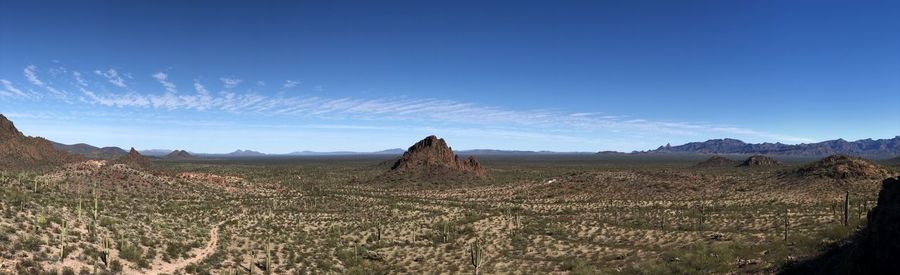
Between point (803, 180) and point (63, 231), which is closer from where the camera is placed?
Answer: point (63, 231)

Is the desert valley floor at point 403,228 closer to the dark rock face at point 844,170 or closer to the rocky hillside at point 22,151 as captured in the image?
the dark rock face at point 844,170

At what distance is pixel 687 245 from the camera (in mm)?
27281

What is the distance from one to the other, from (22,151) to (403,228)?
75.7 meters

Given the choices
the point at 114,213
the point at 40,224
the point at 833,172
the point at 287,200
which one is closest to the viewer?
the point at 40,224

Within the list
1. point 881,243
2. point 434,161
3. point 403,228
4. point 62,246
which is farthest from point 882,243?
point 434,161

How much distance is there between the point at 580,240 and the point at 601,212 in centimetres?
1235

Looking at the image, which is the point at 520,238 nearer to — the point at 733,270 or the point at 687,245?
the point at 687,245

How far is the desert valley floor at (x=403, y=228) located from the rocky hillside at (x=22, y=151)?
29.9 meters

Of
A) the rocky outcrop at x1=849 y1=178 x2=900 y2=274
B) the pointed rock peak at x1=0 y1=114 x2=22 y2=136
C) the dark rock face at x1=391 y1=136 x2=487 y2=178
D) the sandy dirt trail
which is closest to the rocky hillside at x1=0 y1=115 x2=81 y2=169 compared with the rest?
the pointed rock peak at x1=0 y1=114 x2=22 y2=136

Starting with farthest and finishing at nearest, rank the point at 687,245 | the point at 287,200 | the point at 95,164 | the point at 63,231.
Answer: the point at 95,164
the point at 287,200
the point at 687,245
the point at 63,231

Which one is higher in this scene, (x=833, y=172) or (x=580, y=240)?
(x=833, y=172)

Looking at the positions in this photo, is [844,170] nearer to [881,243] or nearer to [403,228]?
[403,228]

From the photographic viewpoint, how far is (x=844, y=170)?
5781 cm

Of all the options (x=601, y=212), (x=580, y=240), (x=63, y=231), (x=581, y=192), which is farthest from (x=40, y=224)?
(x=581, y=192)
